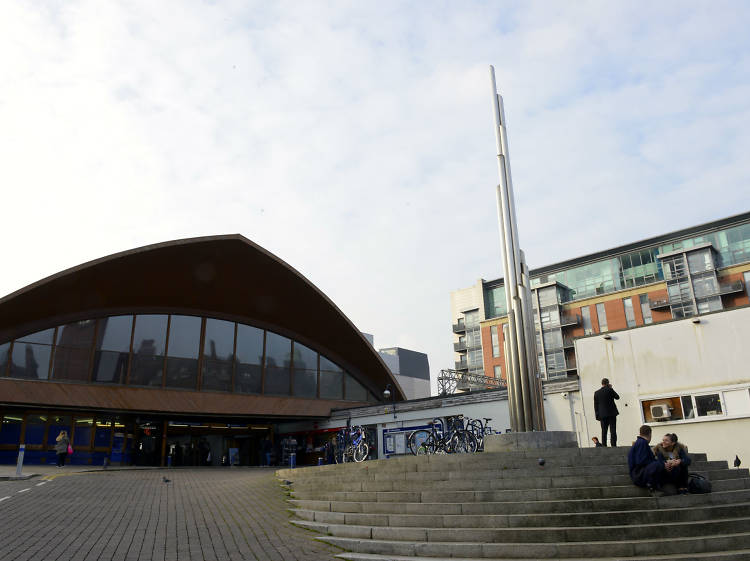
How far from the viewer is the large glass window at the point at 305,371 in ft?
94.0

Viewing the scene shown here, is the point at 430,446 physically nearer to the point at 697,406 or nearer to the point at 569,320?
the point at 697,406

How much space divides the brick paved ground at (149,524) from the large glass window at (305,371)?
1501 centimetres

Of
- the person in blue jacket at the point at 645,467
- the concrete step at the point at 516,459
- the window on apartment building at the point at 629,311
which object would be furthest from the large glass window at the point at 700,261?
the person in blue jacket at the point at 645,467

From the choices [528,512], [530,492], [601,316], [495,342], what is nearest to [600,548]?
[528,512]

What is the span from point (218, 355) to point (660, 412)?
1881 centimetres

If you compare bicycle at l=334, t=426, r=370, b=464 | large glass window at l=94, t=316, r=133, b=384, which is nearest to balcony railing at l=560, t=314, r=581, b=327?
bicycle at l=334, t=426, r=370, b=464

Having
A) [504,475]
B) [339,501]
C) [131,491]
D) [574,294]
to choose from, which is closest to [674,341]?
[504,475]

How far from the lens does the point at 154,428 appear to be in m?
26.0

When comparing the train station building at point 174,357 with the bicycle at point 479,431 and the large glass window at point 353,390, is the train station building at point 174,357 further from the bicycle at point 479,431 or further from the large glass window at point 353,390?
the bicycle at point 479,431

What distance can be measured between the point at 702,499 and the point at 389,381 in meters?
23.8

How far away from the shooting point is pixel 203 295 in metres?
26.2

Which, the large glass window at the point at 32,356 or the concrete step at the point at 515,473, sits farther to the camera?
the large glass window at the point at 32,356

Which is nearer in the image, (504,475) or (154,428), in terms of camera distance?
(504,475)

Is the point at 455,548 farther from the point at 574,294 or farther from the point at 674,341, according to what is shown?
the point at 574,294
